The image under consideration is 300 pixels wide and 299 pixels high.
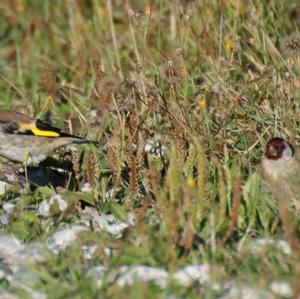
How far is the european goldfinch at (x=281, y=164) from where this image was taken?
15.6ft

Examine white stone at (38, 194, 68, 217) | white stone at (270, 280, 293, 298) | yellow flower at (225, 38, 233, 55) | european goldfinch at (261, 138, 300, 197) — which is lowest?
white stone at (38, 194, 68, 217)

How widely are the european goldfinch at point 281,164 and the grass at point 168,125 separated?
0.14m

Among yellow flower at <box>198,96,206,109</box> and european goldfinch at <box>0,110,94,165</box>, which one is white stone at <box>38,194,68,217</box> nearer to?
european goldfinch at <box>0,110,94,165</box>

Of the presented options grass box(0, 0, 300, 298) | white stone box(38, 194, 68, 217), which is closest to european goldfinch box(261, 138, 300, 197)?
grass box(0, 0, 300, 298)

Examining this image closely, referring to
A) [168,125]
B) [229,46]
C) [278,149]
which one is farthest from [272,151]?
[229,46]

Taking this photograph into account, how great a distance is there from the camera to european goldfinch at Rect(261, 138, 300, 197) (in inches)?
188

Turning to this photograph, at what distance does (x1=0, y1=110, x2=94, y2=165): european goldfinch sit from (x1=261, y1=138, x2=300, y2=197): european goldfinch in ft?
4.99

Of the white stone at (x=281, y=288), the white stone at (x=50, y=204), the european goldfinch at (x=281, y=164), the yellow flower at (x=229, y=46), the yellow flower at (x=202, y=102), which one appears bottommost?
the white stone at (x=50, y=204)

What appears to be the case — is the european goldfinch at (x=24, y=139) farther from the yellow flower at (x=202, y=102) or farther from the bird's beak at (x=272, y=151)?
the bird's beak at (x=272, y=151)

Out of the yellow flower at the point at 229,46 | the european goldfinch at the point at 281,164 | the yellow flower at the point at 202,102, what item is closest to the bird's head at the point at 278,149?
the european goldfinch at the point at 281,164

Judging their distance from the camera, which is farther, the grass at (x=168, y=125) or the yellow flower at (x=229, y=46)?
the yellow flower at (x=229, y=46)

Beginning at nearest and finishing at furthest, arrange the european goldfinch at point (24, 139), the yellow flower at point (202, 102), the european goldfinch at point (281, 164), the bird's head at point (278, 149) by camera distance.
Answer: the european goldfinch at point (281, 164) < the bird's head at point (278, 149) < the yellow flower at point (202, 102) < the european goldfinch at point (24, 139)

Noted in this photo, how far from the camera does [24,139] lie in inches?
245

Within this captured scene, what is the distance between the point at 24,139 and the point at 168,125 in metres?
1.08
